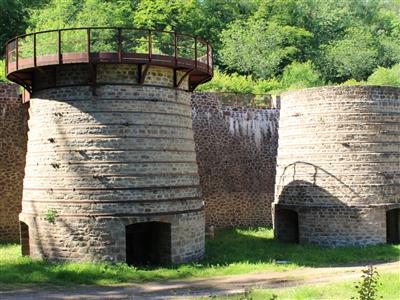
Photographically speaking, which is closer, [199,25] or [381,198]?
[381,198]

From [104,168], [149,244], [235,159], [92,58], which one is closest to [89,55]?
[92,58]

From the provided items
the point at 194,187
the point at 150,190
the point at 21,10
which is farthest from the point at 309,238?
the point at 21,10

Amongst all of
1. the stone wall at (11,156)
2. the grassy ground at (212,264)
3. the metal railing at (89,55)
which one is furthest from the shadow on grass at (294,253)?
the stone wall at (11,156)

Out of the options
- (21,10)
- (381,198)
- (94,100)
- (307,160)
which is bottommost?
(381,198)

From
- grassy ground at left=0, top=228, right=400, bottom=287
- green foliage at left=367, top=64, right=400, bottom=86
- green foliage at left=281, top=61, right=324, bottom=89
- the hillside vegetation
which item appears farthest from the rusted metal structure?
green foliage at left=367, top=64, right=400, bottom=86

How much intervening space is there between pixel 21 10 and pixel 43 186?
94.7ft

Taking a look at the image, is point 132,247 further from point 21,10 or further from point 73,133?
point 21,10

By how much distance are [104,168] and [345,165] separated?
892 centimetres

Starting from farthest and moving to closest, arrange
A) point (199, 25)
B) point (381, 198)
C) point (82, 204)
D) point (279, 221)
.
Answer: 1. point (199, 25)
2. point (279, 221)
3. point (381, 198)
4. point (82, 204)

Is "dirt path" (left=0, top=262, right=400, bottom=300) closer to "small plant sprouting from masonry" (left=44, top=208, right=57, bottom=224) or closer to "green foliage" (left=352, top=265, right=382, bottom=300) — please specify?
"small plant sprouting from masonry" (left=44, top=208, right=57, bottom=224)

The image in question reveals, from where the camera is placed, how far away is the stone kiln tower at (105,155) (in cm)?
1566

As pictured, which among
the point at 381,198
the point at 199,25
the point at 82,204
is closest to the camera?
the point at 82,204

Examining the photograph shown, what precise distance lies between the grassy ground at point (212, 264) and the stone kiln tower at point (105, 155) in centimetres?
60

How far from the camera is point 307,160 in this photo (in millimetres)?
20484
